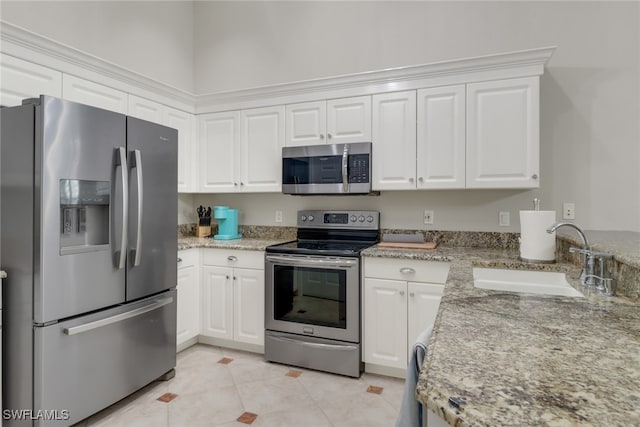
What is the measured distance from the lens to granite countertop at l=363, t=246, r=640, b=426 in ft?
1.81

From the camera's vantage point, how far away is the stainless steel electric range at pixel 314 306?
2553 mm

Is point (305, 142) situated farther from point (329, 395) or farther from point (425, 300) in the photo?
point (329, 395)

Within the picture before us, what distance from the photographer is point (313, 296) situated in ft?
8.78

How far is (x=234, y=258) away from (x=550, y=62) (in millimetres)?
2838

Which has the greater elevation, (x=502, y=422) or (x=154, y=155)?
(x=154, y=155)

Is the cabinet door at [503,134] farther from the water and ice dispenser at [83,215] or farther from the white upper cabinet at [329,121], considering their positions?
the water and ice dispenser at [83,215]

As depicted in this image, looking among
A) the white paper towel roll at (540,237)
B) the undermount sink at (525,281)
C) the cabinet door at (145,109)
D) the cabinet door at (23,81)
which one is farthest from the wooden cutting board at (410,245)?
the cabinet door at (23,81)

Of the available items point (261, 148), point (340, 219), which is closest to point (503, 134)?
point (340, 219)

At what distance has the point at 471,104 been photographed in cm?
255

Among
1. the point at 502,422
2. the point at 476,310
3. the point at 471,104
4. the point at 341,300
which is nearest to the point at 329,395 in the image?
the point at 341,300

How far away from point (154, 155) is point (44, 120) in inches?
26.4

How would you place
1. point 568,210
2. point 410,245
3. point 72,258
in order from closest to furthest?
point 72,258
point 568,210
point 410,245

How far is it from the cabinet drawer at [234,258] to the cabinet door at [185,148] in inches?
27.3

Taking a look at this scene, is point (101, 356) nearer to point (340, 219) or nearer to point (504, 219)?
point (340, 219)
